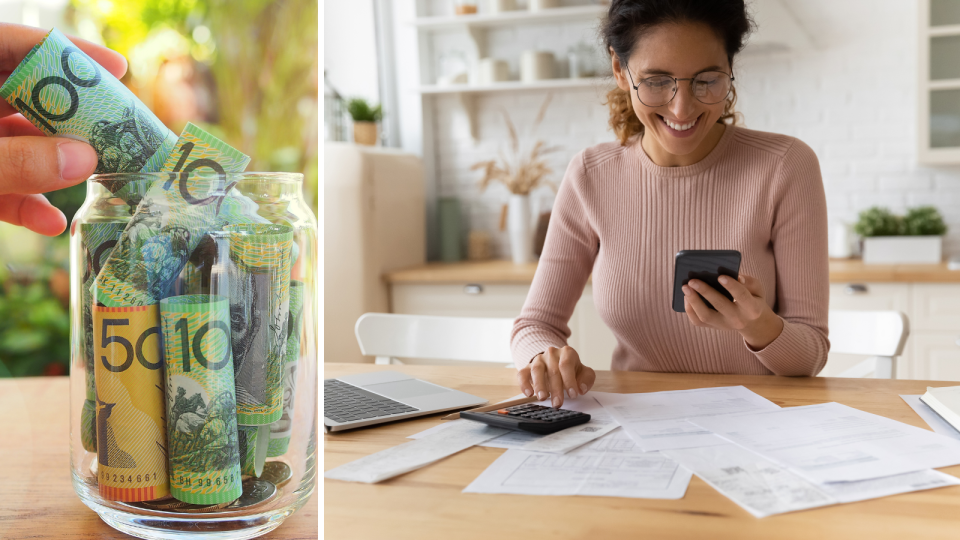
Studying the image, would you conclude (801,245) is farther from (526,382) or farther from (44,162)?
(44,162)

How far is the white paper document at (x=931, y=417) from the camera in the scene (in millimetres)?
829

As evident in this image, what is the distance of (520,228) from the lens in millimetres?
3365

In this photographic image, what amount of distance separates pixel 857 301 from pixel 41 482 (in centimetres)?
268

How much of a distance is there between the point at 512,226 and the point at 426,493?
2.75 m

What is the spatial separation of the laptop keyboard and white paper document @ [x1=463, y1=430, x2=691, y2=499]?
227mm

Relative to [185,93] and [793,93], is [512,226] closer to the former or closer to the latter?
[793,93]

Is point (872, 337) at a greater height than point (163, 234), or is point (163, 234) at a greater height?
point (163, 234)

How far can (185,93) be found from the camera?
187cm

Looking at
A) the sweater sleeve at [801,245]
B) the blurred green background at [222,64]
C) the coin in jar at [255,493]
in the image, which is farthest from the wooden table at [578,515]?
the blurred green background at [222,64]

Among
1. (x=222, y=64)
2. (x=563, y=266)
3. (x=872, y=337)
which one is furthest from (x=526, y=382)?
(x=222, y=64)

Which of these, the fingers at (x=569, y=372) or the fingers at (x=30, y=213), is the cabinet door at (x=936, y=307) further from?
the fingers at (x=30, y=213)

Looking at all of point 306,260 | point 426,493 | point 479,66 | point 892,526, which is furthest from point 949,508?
point 479,66

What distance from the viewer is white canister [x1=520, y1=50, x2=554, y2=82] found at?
10.9 ft

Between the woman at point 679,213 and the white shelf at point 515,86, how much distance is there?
172cm
